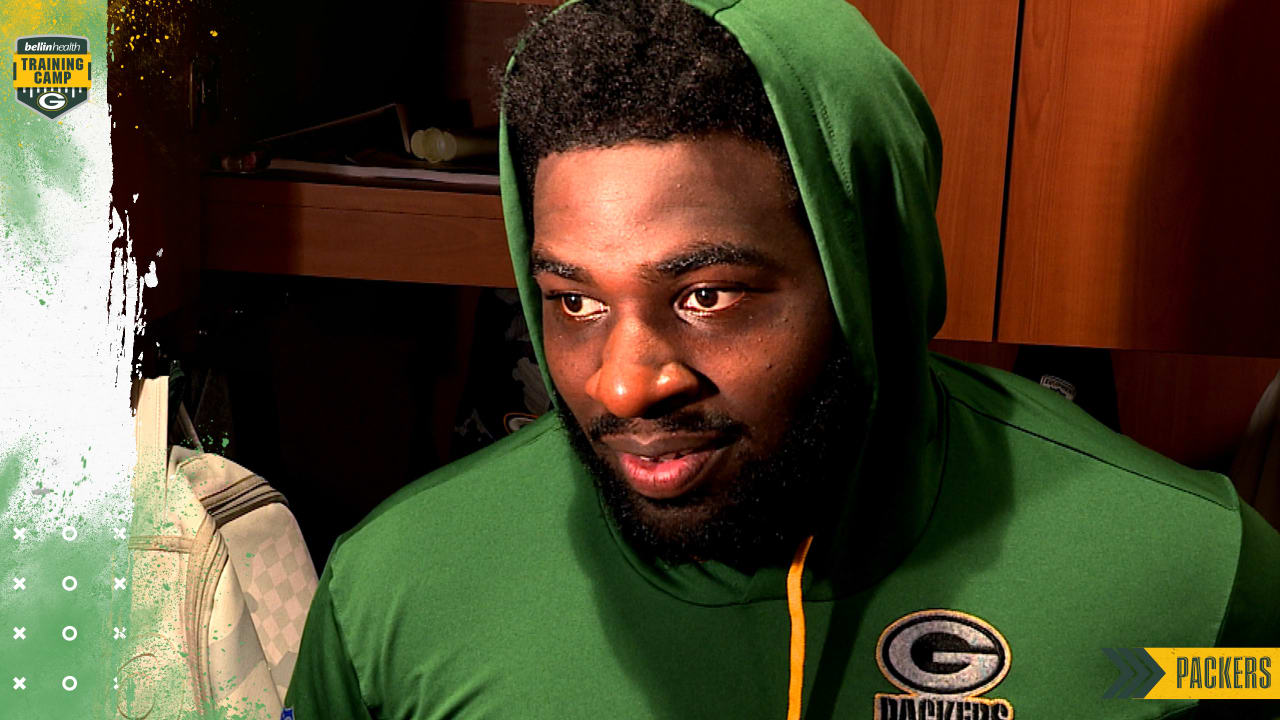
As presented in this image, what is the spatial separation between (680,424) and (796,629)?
19 centimetres

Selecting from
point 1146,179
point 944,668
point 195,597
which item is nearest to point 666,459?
point 944,668

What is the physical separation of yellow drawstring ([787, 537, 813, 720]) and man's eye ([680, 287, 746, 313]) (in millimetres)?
207

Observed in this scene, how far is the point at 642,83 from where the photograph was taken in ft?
A: 2.44

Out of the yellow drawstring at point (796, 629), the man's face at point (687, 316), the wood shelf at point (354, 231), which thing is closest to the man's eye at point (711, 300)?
the man's face at point (687, 316)

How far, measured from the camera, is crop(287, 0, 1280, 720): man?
2.41 feet

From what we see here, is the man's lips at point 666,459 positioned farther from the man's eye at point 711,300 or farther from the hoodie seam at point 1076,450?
the hoodie seam at point 1076,450

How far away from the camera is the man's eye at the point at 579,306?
2.52ft

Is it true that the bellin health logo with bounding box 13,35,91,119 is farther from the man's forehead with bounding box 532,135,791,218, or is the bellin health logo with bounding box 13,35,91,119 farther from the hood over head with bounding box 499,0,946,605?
the man's forehead with bounding box 532,135,791,218

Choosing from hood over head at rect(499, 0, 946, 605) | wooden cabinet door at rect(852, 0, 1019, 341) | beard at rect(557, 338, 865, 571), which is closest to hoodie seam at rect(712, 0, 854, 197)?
hood over head at rect(499, 0, 946, 605)

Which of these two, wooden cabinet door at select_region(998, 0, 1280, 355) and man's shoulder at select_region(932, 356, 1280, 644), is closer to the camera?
man's shoulder at select_region(932, 356, 1280, 644)

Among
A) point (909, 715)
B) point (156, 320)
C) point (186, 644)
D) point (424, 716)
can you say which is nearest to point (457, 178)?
point (156, 320)

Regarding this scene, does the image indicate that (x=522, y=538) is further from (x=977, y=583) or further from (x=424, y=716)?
(x=977, y=583)

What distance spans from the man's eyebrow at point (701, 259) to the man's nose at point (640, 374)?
36 millimetres

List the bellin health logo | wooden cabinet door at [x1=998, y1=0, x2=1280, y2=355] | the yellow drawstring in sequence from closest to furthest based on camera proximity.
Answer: the yellow drawstring → the bellin health logo → wooden cabinet door at [x1=998, y1=0, x2=1280, y2=355]
